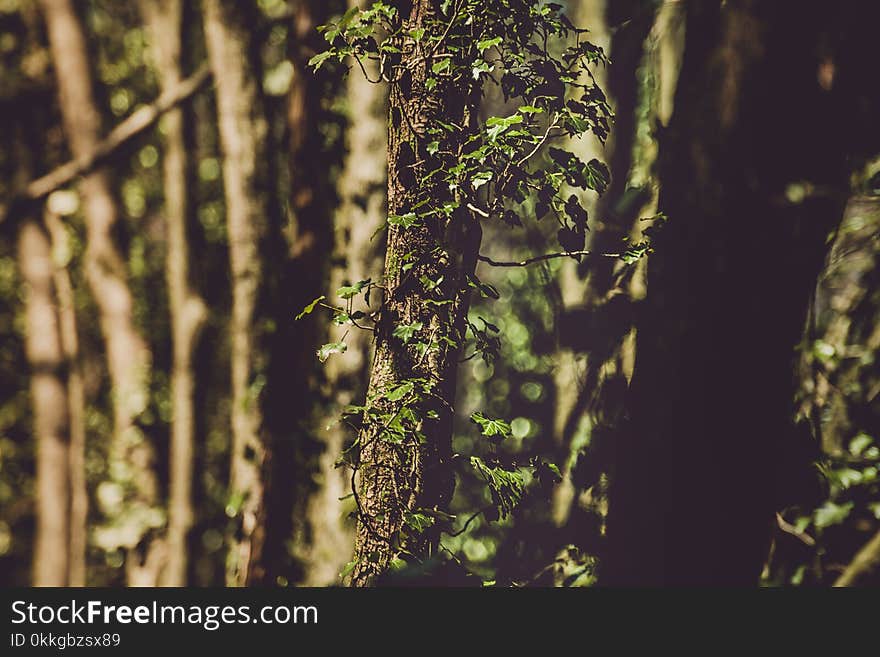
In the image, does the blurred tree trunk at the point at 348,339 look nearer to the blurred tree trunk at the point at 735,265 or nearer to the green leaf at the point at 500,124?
the green leaf at the point at 500,124

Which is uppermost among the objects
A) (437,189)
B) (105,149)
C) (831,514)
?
(105,149)

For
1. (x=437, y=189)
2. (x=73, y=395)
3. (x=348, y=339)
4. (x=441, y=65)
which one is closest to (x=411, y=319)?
(x=437, y=189)

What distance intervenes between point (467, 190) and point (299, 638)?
1.33 metres

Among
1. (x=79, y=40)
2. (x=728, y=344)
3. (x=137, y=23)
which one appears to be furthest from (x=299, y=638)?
(x=137, y=23)

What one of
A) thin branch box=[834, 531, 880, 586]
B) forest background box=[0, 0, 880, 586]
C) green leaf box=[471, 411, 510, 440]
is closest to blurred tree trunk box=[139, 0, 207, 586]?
forest background box=[0, 0, 880, 586]

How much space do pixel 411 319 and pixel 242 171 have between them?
Answer: 1214 millimetres

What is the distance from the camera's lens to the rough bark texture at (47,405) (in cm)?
265

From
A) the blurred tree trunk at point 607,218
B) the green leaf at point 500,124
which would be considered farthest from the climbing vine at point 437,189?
the blurred tree trunk at point 607,218

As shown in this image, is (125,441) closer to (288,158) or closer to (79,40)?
(288,158)

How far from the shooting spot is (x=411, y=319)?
1.42 metres

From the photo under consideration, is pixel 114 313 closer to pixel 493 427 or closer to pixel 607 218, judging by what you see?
pixel 493 427

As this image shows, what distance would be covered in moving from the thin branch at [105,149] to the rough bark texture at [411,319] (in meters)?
1.54

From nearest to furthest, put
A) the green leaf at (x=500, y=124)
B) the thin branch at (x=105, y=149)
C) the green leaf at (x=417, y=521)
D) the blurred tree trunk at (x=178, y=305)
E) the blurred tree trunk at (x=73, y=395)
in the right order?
the green leaf at (x=500, y=124) < the green leaf at (x=417, y=521) < the blurred tree trunk at (x=178, y=305) < the thin branch at (x=105, y=149) < the blurred tree trunk at (x=73, y=395)

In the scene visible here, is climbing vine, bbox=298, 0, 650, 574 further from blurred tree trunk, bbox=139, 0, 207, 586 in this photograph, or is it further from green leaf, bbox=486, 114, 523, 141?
blurred tree trunk, bbox=139, 0, 207, 586
